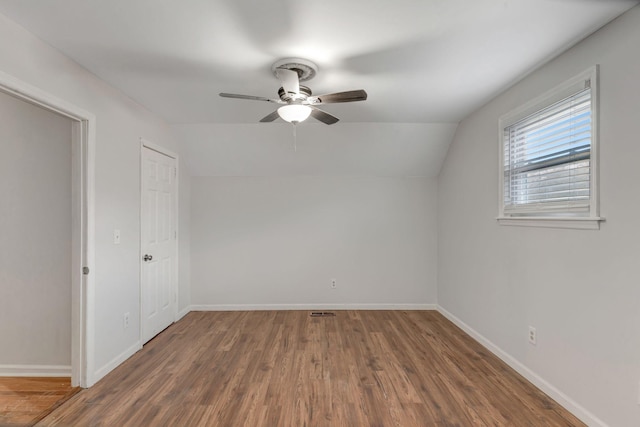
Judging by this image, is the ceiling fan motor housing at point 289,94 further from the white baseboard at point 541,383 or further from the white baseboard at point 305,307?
the white baseboard at point 305,307

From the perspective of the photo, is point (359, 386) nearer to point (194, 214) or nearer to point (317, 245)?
point (317, 245)

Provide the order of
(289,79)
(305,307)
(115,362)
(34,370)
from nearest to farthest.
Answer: (289,79), (34,370), (115,362), (305,307)

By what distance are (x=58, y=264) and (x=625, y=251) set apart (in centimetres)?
397

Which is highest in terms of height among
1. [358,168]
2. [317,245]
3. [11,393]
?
[358,168]

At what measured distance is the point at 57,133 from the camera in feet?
8.87

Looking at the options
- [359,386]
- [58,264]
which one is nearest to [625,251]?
[359,386]

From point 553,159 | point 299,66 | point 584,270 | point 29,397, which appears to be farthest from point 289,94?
point 29,397

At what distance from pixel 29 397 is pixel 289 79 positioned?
3.00 meters

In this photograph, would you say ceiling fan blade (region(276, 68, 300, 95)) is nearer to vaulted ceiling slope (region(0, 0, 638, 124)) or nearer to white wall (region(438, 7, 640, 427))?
vaulted ceiling slope (region(0, 0, 638, 124))

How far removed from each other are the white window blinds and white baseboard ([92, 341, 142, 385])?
3.65m

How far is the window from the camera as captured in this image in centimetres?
204

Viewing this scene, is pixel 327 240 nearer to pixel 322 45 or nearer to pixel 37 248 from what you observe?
pixel 322 45

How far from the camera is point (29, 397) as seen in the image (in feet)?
7.84

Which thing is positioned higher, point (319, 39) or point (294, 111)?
point (319, 39)
